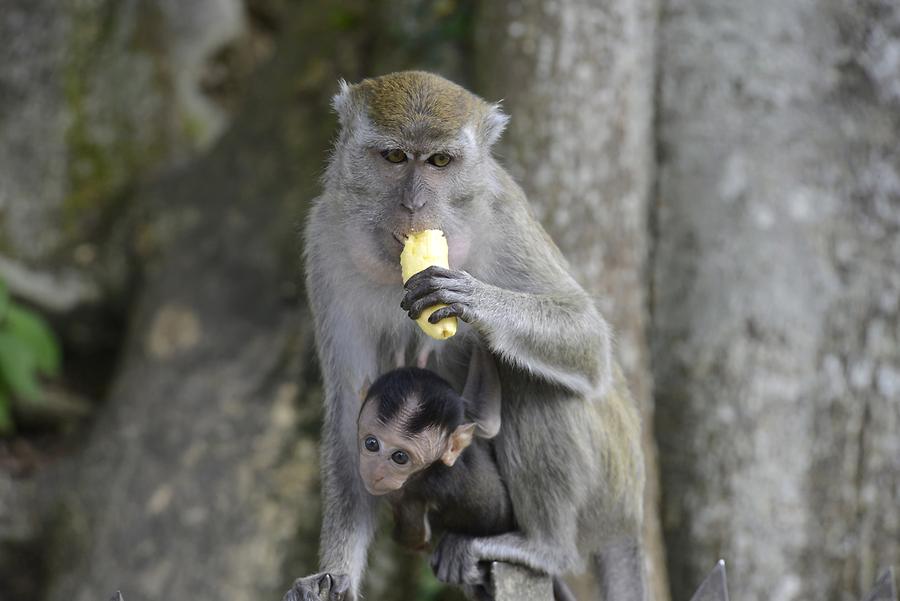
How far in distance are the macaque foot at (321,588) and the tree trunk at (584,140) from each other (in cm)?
260

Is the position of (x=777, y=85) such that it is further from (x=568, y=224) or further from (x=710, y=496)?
(x=710, y=496)

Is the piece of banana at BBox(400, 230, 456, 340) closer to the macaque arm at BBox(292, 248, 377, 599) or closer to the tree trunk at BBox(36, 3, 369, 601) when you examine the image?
the macaque arm at BBox(292, 248, 377, 599)

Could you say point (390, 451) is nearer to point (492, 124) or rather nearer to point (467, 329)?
point (467, 329)

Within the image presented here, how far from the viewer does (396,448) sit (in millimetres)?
3805

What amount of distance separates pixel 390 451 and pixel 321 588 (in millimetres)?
525

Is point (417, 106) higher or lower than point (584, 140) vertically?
lower

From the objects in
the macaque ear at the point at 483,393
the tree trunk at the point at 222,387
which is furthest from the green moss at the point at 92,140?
the macaque ear at the point at 483,393

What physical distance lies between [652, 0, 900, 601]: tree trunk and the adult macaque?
2325 mm

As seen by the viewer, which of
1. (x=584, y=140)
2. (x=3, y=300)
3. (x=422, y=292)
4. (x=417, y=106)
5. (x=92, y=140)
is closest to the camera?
(x=422, y=292)

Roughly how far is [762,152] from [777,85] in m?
0.44

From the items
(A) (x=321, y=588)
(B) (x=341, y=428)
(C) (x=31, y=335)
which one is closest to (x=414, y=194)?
(B) (x=341, y=428)

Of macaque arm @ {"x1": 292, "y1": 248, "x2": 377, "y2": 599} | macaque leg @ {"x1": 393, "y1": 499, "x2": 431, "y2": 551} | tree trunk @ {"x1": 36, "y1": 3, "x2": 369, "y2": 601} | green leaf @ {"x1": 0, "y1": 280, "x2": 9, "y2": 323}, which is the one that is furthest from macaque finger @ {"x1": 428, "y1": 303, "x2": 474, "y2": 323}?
green leaf @ {"x1": 0, "y1": 280, "x2": 9, "y2": 323}

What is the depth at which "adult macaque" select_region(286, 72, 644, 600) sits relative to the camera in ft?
12.1

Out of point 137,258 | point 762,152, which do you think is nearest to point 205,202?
point 137,258
